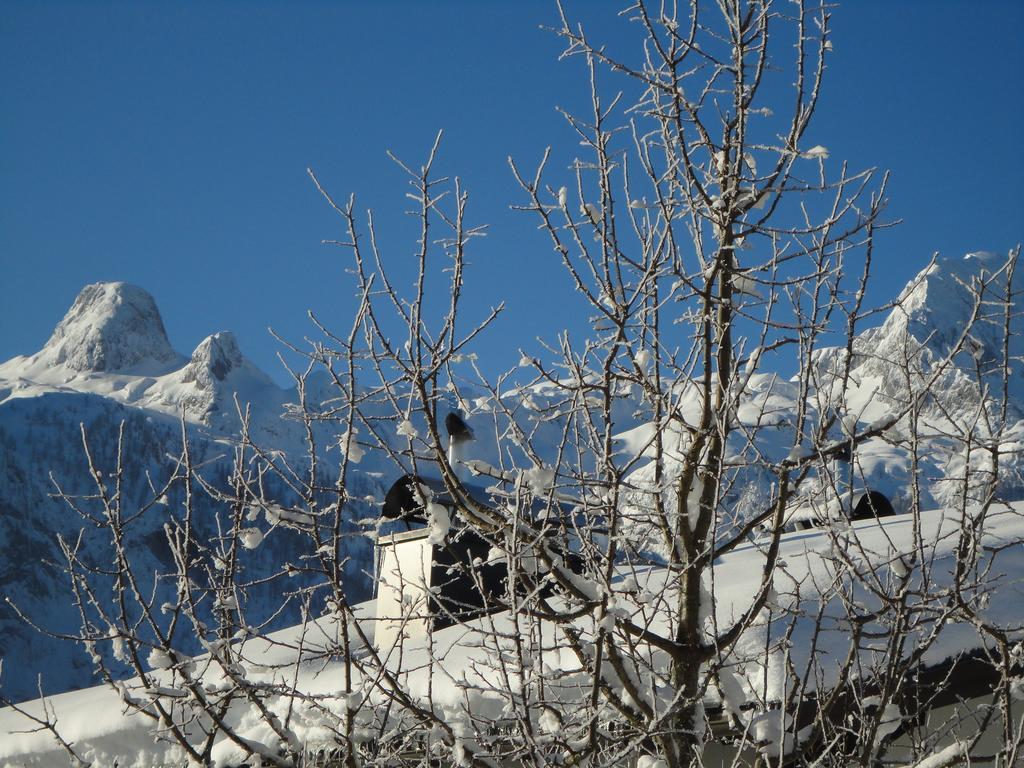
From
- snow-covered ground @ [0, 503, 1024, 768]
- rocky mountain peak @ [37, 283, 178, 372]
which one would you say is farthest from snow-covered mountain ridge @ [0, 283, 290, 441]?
snow-covered ground @ [0, 503, 1024, 768]

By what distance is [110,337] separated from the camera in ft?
422

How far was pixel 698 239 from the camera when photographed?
2.72 m

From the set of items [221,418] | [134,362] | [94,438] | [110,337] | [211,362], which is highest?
[110,337]

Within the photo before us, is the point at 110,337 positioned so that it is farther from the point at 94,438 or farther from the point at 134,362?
the point at 94,438

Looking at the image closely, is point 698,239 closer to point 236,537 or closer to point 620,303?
point 620,303

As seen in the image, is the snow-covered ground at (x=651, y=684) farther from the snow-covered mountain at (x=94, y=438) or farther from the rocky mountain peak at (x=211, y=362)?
the rocky mountain peak at (x=211, y=362)

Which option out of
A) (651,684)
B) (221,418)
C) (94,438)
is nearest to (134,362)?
(221,418)

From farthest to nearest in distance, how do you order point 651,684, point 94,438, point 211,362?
1. point 211,362
2. point 94,438
3. point 651,684

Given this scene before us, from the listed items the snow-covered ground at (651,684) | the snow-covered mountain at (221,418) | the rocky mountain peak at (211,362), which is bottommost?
the snow-covered ground at (651,684)

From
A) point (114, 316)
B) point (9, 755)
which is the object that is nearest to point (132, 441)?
point (114, 316)

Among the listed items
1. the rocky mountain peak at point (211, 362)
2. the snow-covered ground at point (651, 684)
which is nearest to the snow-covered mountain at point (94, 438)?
the rocky mountain peak at point (211, 362)

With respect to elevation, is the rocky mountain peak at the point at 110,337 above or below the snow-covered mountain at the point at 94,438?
above

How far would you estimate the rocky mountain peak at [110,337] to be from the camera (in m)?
128

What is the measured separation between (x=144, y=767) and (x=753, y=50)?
4.48 meters
